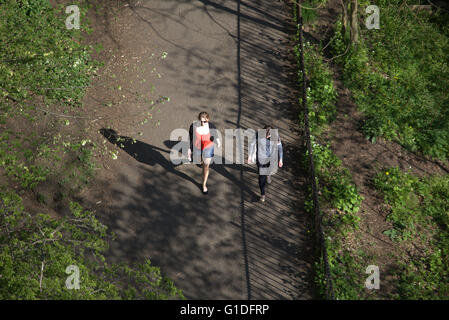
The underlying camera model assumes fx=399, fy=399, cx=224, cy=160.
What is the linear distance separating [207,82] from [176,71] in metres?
1.02

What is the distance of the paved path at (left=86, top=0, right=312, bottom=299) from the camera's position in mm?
8469

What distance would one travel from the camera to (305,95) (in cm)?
1098

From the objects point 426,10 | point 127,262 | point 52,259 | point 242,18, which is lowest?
point 127,262

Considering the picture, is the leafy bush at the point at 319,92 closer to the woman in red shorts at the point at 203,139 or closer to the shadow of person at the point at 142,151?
the woman in red shorts at the point at 203,139

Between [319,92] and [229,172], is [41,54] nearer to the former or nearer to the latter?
[229,172]

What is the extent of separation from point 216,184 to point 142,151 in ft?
6.98

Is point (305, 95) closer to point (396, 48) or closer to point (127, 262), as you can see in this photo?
point (396, 48)

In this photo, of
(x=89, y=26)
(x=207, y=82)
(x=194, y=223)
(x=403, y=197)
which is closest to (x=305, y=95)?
(x=207, y=82)

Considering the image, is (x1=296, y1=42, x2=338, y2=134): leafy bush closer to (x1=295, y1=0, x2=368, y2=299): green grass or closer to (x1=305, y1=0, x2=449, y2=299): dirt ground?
(x1=295, y1=0, x2=368, y2=299): green grass

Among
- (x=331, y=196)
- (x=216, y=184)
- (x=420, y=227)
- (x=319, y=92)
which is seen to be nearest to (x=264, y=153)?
(x=216, y=184)

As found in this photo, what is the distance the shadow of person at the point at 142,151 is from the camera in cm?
990

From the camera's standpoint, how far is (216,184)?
380 inches

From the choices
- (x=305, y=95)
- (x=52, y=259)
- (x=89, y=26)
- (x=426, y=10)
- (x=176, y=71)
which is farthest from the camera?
(x=426, y=10)

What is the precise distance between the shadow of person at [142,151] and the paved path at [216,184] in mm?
26
